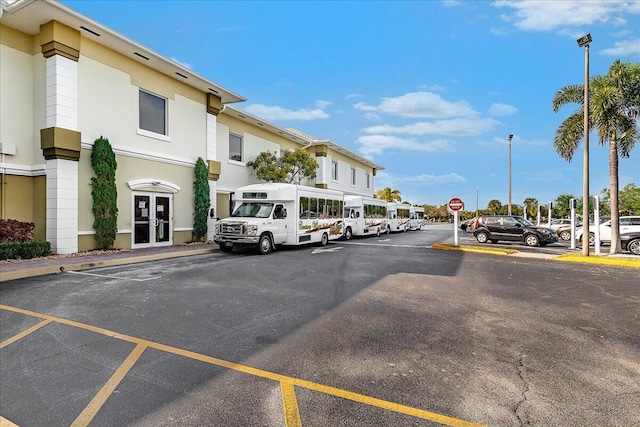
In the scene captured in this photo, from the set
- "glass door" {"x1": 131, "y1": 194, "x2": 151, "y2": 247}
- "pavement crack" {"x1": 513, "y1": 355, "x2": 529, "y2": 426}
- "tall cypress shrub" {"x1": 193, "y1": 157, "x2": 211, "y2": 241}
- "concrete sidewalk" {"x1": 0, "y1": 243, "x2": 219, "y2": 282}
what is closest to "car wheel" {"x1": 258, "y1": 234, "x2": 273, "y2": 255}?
"concrete sidewalk" {"x1": 0, "y1": 243, "x2": 219, "y2": 282}

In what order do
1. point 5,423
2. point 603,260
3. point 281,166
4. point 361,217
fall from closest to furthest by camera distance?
point 5,423 → point 603,260 → point 281,166 → point 361,217

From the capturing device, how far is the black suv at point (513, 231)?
19500mm

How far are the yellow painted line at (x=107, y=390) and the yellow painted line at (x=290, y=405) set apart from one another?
162 centimetres

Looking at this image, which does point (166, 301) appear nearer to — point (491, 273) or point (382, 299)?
point (382, 299)

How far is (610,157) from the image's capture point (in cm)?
1536

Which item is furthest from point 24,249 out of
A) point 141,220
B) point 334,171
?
point 334,171

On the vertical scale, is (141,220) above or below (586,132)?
below

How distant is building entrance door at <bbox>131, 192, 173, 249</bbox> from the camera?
15.0 meters

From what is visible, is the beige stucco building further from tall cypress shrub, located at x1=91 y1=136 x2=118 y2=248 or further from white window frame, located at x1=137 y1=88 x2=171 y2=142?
tall cypress shrub, located at x1=91 y1=136 x2=118 y2=248

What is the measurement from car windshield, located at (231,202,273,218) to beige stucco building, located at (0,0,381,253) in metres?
3.47

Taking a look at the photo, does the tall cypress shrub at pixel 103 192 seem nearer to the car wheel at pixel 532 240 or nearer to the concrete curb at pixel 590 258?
the concrete curb at pixel 590 258

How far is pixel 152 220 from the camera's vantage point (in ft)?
51.1

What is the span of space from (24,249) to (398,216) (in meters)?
28.4

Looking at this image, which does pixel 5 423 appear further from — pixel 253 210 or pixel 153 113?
pixel 153 113
